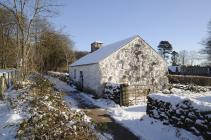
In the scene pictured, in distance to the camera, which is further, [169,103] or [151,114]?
[151,114]

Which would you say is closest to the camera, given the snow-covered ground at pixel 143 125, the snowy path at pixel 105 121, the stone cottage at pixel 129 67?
the snow-covered ground at pixel 143 125

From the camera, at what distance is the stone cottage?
2253 cm

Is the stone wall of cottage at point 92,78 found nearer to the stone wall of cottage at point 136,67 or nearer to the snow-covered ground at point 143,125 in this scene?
the stone wall of cottage at point 136,67

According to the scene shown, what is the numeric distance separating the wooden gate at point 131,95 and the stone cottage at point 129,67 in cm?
283

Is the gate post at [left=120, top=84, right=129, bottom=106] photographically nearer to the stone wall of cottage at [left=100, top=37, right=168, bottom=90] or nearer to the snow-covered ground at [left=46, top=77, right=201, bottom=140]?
the snow-covered ground at [left=46, top=77, right=201, bottom=140]

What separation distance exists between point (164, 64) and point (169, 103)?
564 inches

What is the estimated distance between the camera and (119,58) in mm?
23094

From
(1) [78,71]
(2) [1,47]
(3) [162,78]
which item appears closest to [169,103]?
(3) [162,78]

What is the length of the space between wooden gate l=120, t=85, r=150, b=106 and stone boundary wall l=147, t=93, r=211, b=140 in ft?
15.4

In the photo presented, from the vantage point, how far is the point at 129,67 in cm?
2359

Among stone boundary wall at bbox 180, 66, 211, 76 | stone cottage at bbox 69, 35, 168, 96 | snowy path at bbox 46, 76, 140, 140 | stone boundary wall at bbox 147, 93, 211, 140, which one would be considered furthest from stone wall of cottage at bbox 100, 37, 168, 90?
stone boundary wall at bbox 180, 66, 211, 76

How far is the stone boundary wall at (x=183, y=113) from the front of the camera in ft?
29.8

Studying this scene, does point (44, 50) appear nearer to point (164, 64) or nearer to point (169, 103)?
point (164, 64)

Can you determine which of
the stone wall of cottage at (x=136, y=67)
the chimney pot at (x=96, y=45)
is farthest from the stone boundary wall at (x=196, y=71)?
the stone wall of cottage at (x=136, y=67)
